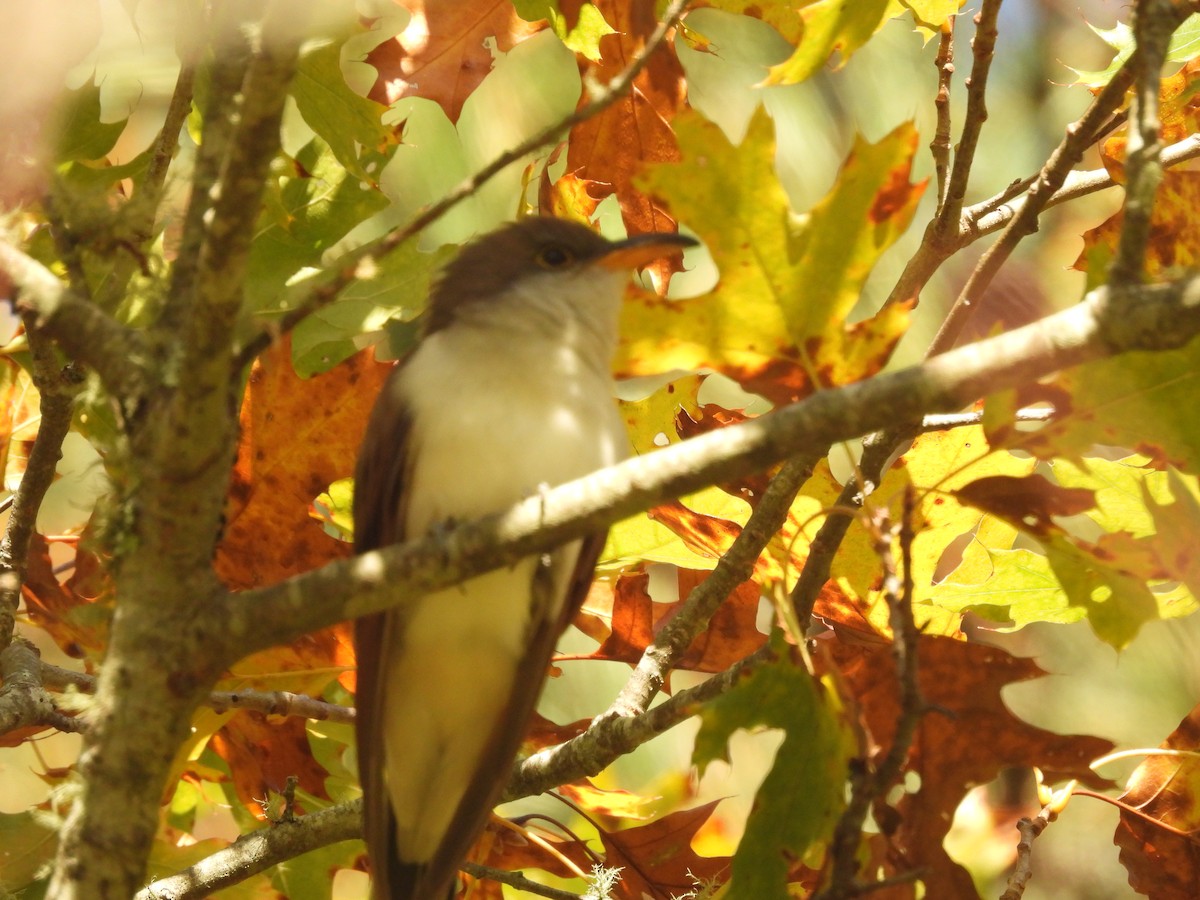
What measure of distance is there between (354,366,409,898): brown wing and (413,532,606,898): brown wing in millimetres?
170

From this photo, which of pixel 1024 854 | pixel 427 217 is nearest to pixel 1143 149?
pixel 427 217

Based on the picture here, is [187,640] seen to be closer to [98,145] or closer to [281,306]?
[281,306]

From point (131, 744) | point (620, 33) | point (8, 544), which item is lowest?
point (8, 544)

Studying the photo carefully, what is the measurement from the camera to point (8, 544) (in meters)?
3.77

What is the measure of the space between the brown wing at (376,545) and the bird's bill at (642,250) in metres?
0.74

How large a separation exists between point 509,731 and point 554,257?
1.49 metres

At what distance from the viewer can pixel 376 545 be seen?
359 centimetres

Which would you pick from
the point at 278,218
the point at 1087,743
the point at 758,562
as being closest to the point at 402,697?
the point at 758,562

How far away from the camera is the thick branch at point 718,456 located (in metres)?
2.11

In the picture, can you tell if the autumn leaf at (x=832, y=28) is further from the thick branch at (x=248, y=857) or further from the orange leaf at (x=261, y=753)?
the orange leaf at (x=261, y=753)

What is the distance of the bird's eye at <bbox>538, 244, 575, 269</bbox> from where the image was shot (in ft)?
13.5

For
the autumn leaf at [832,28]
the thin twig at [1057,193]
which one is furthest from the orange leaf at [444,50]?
the thin twig at [1057,193]

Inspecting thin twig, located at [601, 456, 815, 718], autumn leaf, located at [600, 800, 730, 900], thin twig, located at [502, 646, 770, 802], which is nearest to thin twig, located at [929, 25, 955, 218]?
thin twig, located at [601, 456, 815, 718]

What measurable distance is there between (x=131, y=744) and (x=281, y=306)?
1584 mm
